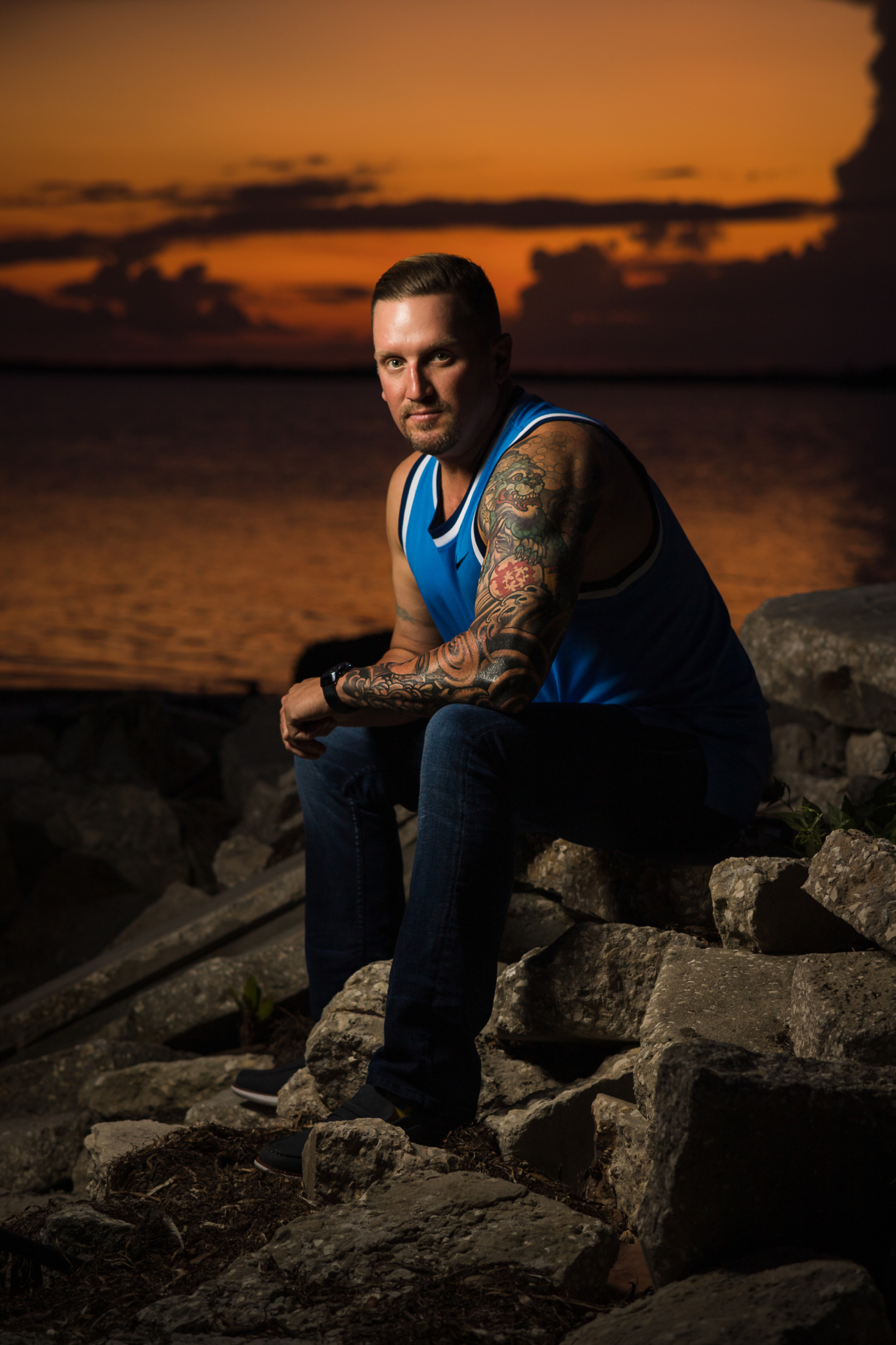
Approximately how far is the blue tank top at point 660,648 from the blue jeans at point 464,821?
9 cm

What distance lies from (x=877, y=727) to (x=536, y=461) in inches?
94.4

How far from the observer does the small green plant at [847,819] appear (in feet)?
9.75

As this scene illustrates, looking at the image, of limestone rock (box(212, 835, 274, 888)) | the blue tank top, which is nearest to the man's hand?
the blue tank top

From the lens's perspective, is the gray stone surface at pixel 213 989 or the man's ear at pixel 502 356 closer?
the man's ear at pixel 502 356

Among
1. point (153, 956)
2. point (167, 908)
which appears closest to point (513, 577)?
point (153, 956)

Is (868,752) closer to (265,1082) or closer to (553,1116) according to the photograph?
(553,1116)

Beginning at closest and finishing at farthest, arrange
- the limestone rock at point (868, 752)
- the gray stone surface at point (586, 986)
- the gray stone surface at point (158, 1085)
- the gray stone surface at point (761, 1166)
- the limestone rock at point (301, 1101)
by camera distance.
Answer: the gray stone surface at point (761, 1166)
the gray stone surface at point (586, 986)
the limestone rock at point (301, 1101)
the gray stone surface at point (158, 1085)
the limestone rock at point (868, 752)

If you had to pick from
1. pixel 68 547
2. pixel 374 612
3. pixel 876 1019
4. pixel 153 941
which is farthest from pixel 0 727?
pixel 68 547

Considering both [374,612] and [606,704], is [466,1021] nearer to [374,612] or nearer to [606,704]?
[606,704]

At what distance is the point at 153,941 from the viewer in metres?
4.76

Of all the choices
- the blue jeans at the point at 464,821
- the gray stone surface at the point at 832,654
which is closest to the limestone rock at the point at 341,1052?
the blue jeans at the point at 464,821

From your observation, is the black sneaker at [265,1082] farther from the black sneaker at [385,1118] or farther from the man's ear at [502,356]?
the man's ear at [502,356]

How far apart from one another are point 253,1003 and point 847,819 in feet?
7.32

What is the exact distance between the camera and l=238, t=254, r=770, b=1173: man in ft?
8.46
